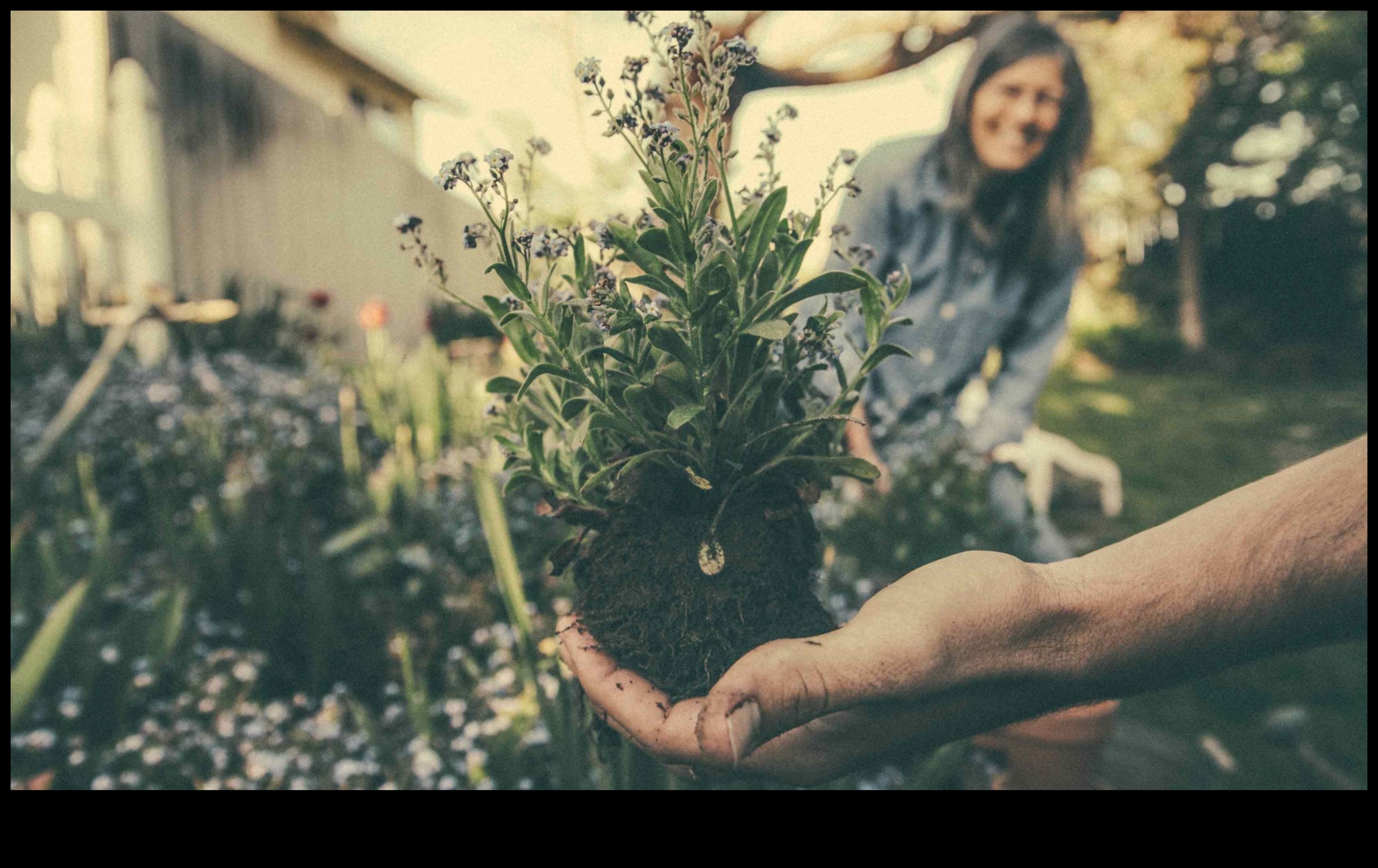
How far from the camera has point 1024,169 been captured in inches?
83.4

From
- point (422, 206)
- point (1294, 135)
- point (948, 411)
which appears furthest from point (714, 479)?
point (1294, 135)

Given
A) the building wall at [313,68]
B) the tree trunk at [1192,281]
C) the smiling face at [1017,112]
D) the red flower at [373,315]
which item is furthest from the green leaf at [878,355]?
the tree trunk at [1192,281]

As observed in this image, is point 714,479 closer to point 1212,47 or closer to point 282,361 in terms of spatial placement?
point 282,361

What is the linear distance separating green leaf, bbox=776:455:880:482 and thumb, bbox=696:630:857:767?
0.20 m

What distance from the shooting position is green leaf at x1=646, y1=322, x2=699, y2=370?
31.5 inches

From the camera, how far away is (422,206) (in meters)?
7.12

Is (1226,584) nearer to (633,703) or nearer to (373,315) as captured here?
(633,703)

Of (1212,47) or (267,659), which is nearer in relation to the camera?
(267,659)

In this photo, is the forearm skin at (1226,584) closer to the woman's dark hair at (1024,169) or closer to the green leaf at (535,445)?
the green leaf at (535,445)

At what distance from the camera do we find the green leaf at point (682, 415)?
2.54 ft

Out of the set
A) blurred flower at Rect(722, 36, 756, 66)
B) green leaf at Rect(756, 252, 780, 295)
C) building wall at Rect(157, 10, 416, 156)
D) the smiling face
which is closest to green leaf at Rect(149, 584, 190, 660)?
green leaf at Rect(756, 252, 780, 295)

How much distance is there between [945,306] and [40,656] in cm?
234

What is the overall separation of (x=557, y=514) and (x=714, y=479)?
0.20m

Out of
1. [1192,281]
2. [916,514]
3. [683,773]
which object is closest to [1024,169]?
[916,514]
